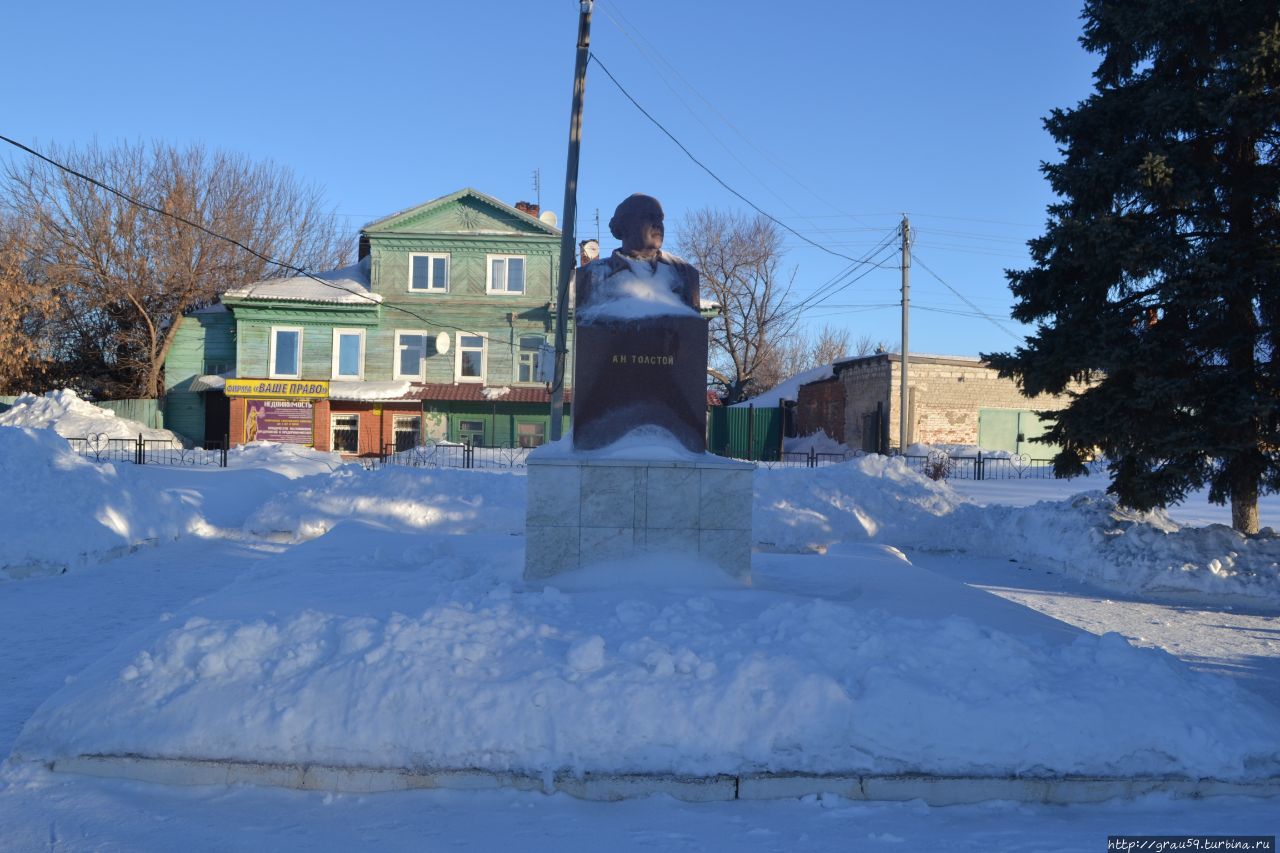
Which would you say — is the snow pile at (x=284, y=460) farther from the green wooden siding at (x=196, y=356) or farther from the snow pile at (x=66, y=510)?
the green wooden siding at (x=196, y=356)

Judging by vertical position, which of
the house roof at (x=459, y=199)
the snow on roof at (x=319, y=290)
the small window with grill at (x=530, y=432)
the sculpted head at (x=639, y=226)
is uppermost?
the house roof at (x=459, y=199)

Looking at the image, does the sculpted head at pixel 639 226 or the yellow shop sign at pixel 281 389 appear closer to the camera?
the sculpted head at pixel 639 226

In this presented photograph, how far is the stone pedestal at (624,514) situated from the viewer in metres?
7.23

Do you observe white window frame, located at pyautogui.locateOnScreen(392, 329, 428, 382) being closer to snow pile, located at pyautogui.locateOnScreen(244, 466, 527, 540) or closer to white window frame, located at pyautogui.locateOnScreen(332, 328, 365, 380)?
white window frame, located at pyautogui.locateOnScreen(332, 328, 365, 380)

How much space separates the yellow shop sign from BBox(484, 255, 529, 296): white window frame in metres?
6.46

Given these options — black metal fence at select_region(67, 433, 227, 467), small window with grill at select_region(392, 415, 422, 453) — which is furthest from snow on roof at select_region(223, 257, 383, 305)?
black metal fence at select_region(67, 433, 227, 467)

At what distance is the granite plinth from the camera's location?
7750 millimetres

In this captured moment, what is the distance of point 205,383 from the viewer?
1197 inches

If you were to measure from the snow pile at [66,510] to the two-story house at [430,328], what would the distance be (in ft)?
54.0

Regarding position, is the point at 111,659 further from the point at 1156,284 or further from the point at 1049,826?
the point at 1156,284

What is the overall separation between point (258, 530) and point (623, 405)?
8719 mm

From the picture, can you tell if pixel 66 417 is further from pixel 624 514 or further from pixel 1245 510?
pixel 1245 510

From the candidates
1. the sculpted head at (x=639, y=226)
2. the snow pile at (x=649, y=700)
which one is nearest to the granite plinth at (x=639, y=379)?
the sculpted head at (x=639, y=226)

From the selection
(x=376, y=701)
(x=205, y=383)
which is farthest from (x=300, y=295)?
(x=376, y=701)
